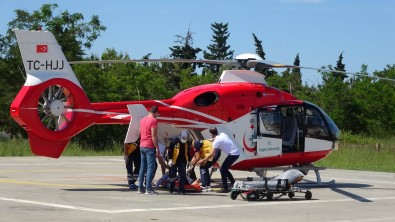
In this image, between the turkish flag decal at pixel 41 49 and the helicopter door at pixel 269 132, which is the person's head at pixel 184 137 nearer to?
the helicopter door at pixel 269 132

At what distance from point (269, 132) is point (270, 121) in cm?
33

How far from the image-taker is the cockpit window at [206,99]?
20.6 meters

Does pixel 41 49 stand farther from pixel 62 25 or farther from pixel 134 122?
pixel 62 25

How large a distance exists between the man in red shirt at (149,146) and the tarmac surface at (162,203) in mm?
490

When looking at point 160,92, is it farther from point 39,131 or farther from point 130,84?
point 39,131

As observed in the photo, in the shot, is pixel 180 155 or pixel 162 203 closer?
pixel 162 203

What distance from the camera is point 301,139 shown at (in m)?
21.8

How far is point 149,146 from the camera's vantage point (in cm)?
1842

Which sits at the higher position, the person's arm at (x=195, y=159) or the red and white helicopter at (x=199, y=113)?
the red and white helicopter at (x=199, y=113)

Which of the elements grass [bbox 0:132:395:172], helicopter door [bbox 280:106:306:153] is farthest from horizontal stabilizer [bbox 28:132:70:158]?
grass [bbox 0:132:395:172]

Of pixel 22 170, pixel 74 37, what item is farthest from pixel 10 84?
pixel 22 170

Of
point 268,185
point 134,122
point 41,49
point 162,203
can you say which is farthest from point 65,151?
point 162,203

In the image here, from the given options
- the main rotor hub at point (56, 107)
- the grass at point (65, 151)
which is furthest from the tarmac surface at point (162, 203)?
the grass at point (65, 151)

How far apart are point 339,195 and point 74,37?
4122 centimetres
